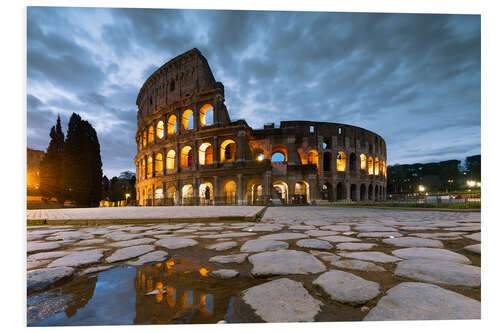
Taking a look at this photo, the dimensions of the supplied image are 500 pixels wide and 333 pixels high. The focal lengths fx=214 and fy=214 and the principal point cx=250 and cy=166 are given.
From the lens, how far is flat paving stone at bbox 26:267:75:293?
1.22 meters

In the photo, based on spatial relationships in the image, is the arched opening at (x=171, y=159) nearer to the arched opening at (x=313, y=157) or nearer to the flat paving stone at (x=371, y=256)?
the arched opening at (x=313, y=157)

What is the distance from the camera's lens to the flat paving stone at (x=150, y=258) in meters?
1.65

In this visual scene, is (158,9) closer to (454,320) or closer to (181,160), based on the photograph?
(454,320)

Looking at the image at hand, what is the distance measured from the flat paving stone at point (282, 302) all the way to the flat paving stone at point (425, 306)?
246mm

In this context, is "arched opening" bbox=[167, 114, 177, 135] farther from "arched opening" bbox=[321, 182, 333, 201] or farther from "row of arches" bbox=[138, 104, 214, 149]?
"arched opening" bbox=[321, 182, 333, 201]

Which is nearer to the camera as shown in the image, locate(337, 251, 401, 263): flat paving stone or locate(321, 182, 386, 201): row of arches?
locate(337, 251, 401, 263): flat paving stone

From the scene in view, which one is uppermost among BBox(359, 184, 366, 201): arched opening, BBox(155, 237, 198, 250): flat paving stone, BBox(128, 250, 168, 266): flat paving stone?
BBox(128, 250, 168, 266): flat paving stone

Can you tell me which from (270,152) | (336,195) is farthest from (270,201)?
(336,195)

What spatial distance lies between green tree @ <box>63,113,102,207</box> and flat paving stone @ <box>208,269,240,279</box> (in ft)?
81.5

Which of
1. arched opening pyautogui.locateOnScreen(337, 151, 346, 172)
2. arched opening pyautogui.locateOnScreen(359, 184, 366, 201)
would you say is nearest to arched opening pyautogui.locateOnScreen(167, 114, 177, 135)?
arched opening pyautogui.locateOnScreen(337, 151, 346, 172)

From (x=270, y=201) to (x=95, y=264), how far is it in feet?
49.6

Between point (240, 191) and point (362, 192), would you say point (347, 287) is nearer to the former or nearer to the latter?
point (240, 191)

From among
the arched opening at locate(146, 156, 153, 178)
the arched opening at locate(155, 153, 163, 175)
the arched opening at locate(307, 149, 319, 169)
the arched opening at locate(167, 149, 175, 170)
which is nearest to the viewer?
the arched opening at locate(167, 149, 175, 170)

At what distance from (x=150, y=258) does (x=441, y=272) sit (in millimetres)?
2039
